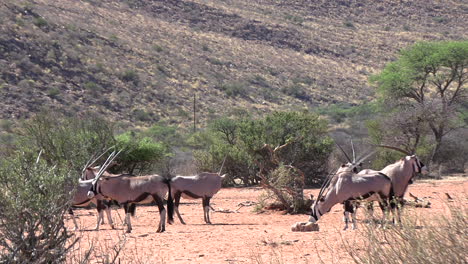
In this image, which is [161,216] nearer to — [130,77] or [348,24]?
[130,77]

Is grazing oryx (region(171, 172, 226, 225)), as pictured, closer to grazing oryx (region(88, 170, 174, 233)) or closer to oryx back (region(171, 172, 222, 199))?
oryx back (region(171, 172, 222, 199))

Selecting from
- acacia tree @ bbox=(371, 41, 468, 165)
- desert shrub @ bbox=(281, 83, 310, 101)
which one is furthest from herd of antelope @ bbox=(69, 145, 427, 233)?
desert shrub @ bbox=(281, 83, 310, 101)

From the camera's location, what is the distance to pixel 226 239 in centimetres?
1091

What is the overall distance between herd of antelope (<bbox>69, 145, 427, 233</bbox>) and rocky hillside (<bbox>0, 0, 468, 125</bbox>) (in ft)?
65.8

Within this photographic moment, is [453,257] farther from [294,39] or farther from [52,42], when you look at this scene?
[294,39]

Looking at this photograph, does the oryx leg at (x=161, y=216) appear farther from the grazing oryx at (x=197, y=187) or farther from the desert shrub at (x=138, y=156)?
the desert shrub at (x=138, y=156)

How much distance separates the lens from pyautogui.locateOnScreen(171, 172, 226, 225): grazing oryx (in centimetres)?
1390

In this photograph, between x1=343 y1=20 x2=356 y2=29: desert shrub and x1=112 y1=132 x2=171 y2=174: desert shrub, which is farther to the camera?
x1=343 y1=20 x2=356 y2=29: desert shrub

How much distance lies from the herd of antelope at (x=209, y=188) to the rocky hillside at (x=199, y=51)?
2006 cm

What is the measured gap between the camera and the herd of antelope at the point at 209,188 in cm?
1155

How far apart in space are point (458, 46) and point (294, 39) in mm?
26514

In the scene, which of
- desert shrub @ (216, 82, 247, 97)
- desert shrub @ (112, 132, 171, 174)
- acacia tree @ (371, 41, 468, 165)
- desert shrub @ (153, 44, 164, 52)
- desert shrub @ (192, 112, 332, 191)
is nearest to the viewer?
desert shrub @ (112, 132, 171, 174)

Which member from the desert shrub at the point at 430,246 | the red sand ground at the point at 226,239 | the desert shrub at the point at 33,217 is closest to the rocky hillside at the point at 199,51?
the red sand ground at the point at 226,239

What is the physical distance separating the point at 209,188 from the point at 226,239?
11.1ft
